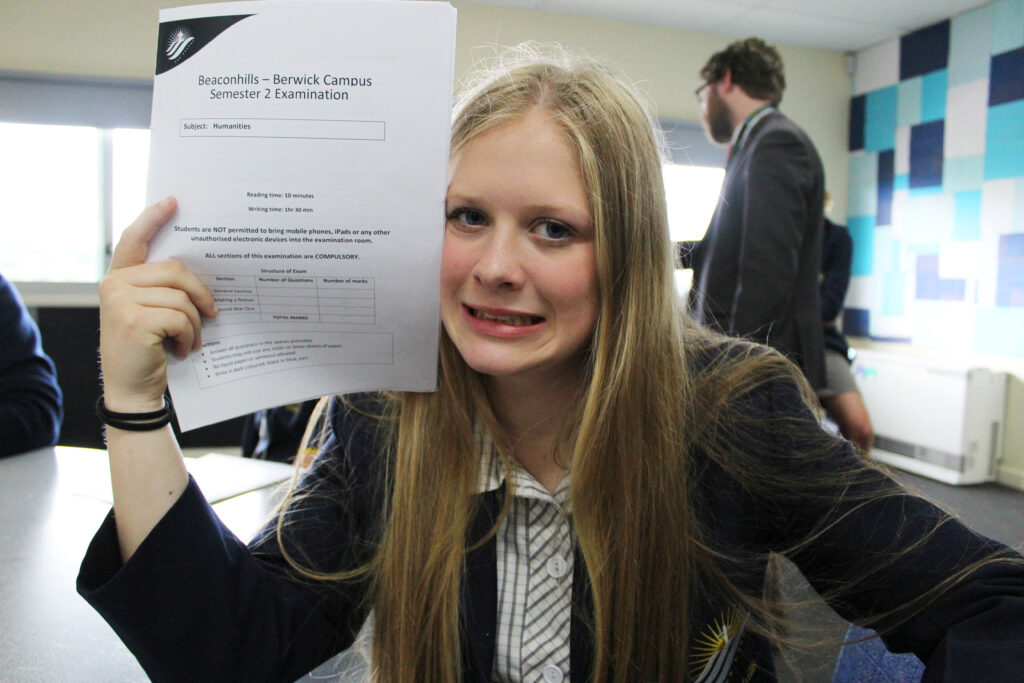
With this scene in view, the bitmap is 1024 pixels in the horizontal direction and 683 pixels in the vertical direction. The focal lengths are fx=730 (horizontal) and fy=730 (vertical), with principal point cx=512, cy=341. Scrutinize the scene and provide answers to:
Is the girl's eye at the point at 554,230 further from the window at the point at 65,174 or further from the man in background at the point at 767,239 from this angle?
the window at the point at 65,174

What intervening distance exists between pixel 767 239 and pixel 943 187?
2.86 metres

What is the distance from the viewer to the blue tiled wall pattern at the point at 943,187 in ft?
12.5

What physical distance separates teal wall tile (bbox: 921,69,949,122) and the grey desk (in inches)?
171

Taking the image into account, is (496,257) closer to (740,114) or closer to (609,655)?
(609,655)

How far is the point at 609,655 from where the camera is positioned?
2.55 ft

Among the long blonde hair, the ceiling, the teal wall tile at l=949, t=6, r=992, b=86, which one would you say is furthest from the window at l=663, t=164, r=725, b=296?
the teal wall tile at l=949, t=6, r=992, b=86

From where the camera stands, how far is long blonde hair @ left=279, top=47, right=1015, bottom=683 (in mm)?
772

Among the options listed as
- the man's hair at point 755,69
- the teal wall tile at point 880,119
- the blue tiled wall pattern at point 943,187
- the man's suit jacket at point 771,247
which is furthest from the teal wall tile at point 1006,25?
the man's suit jacket at point 771,247

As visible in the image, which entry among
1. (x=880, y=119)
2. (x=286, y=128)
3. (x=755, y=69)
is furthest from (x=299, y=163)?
(x=880, y=119)

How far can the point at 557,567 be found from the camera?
2.66 feet

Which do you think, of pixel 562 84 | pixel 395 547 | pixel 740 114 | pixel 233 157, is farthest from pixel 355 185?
pixel 740 114

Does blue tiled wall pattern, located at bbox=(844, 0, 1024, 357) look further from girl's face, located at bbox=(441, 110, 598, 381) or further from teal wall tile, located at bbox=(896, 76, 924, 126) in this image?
girl's face, located at bbox=(441, 110, 598, 381)

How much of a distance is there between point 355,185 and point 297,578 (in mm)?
458

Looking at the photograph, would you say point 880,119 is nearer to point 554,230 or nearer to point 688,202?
point 688,202
